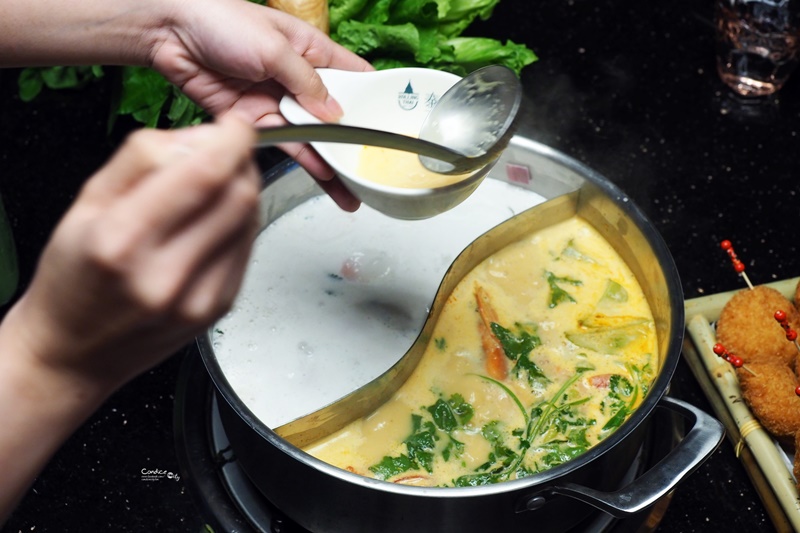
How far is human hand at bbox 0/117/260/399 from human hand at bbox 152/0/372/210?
0.85m

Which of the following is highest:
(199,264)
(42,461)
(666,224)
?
(199,264)

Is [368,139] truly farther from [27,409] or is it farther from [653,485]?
[653,485]

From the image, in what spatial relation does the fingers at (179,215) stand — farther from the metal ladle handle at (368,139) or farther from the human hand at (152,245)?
the metal ladle handle at (368,139)

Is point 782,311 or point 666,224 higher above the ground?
point 782,311

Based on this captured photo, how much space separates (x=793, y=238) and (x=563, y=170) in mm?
775

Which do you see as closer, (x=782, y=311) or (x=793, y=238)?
(x=782, y=311)

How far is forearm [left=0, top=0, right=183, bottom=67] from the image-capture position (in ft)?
5.40

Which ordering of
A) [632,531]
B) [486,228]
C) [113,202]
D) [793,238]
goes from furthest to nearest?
1. [793,238]
2. [486,228]
3. [632,531]
4. [113,202]

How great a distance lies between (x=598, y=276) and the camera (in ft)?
6.61

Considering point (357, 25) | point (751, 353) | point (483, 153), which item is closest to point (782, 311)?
point (751, 353)

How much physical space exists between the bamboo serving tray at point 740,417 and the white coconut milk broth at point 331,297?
50 centimetres

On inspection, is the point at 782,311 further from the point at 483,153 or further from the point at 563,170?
the point at 483,153

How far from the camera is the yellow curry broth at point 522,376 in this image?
1.69 metres

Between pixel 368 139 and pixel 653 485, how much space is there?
30.2 inches
